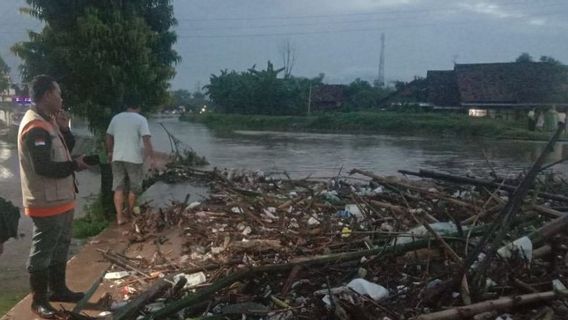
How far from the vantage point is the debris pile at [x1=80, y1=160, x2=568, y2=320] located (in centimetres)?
310

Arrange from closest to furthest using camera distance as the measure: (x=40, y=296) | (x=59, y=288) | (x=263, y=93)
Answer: (x=40, y=296)
(x=59, y=288)
(x=263, y=93)

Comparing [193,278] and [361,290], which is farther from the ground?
[361,290]

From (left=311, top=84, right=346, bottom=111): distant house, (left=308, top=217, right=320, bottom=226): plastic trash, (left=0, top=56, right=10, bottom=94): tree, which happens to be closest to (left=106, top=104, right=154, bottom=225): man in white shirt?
(left=308, top=217, right=320, bottom=226): plastic trash

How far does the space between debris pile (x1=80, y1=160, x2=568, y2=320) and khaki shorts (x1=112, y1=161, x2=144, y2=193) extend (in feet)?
4.07

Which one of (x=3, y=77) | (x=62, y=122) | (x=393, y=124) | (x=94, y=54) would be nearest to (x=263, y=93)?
(x=393, y=124)

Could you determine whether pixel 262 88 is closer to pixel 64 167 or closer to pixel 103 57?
pixel 103 57

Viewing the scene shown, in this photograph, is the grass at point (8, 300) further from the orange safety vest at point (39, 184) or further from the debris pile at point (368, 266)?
the orange safety vest at point (39, 184)

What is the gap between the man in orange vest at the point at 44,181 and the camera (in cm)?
387

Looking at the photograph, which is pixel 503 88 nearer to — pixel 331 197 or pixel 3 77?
pixel 331 197

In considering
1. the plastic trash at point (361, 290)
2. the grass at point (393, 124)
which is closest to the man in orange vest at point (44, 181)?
the plastic trash at point (361, 290)

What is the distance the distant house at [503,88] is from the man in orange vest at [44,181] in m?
37.8

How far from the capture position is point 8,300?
15.3 feet

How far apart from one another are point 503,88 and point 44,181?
4100 centimetres

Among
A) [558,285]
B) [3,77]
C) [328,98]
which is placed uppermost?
[3,77]
